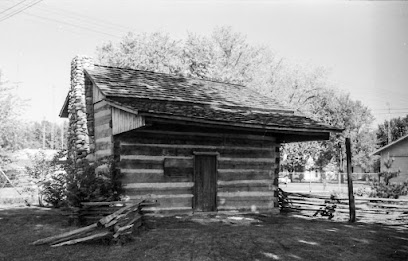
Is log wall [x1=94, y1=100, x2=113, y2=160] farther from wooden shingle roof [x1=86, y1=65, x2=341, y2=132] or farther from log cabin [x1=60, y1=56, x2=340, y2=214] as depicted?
wooden shingle roof [x1=86, y1=65, x2=341, y2=132]

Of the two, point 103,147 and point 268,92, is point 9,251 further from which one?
point 268,92

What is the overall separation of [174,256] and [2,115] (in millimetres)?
22809

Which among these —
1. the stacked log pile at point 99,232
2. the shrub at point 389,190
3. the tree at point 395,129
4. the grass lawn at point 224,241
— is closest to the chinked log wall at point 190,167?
the grass lawn at point 224,241

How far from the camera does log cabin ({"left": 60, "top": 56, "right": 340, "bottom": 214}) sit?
11047 mm

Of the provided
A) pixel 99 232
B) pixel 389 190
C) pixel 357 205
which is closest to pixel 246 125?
pixel 99 232

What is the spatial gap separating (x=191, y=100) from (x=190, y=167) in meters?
2.22

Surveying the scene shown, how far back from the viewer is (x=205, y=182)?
40.1 ft

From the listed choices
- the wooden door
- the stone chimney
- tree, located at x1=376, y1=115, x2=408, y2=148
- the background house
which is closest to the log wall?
the stone chimney

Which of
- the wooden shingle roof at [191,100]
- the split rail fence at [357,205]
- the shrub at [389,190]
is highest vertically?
the wooden shingle roof at [191,100]

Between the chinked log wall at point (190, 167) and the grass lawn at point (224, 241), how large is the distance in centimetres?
91

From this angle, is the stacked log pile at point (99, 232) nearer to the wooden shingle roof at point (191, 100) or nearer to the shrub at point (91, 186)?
the shrub at point (91, 186)

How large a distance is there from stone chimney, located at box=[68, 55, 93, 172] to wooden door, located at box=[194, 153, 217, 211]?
172 inches

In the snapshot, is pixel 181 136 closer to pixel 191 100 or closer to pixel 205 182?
pixel 191 100

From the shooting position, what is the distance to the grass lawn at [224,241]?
7141mm
